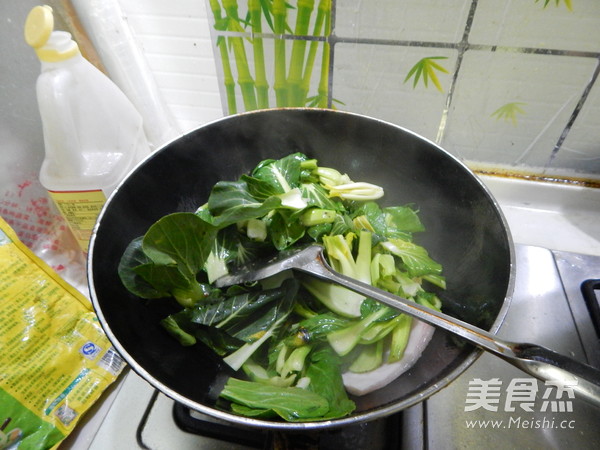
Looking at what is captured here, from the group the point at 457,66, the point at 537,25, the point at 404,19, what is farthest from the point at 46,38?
the point at 537,25

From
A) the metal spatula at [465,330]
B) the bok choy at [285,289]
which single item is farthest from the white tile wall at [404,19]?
the metal spatula at [465,330]

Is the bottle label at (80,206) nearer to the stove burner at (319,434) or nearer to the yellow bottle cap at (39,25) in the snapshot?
the yellow bottle cap at (39,25)

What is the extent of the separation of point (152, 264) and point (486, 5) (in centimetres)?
84

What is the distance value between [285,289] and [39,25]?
69 cm

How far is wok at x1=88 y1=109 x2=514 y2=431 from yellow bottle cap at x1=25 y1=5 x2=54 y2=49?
12.0 inches

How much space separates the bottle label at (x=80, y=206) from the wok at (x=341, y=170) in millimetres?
186

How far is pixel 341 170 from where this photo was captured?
93 cm

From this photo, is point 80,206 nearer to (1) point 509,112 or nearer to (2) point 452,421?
(2) point 452,421

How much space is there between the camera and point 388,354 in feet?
2.18

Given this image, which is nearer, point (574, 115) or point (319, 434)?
point (319, 434)

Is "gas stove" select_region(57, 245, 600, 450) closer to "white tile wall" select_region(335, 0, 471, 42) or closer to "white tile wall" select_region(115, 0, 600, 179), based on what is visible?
"white tile wall" select_region(115, 0, 600, 179)

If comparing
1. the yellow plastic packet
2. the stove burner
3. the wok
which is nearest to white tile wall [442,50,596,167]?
the wok

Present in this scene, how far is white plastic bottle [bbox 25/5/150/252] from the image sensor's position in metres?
0.82

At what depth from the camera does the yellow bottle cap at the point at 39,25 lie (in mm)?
718
